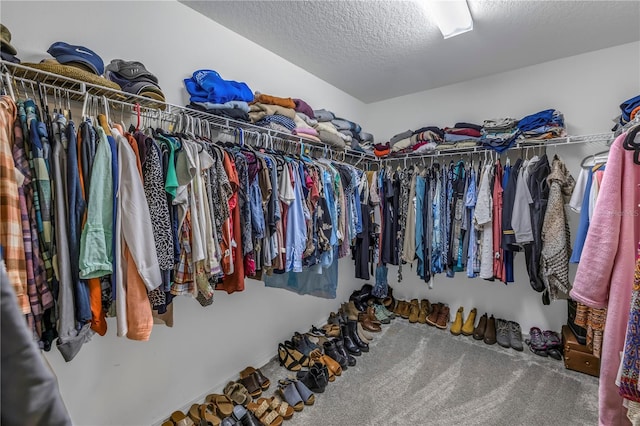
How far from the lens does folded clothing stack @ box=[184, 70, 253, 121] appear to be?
158cm

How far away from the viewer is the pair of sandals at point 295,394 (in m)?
1.77

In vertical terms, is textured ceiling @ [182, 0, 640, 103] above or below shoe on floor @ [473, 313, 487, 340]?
above

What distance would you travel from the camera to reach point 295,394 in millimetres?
1818

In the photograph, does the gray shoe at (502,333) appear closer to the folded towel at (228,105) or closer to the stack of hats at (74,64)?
the folded towel at (228,105)

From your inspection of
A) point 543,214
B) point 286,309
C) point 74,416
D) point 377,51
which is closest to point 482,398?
point 543,214

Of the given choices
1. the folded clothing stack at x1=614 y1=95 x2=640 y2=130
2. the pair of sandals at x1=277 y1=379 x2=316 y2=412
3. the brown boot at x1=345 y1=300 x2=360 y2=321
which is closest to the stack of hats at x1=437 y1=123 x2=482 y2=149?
the folded clothing stack at x1=614 y1=95 x2=640 y2=130

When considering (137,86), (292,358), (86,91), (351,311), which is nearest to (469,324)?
(351,311)

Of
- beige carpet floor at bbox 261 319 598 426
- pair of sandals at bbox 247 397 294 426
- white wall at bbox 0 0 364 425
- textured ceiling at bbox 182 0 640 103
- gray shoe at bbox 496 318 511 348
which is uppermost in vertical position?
textured ceiling at bbox 182 0 640 103

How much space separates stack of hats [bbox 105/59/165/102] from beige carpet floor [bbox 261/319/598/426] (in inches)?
75.6

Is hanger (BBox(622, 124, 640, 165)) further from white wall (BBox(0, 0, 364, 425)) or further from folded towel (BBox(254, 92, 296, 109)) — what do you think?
white wall (BBox(0, 0, 364, 425))

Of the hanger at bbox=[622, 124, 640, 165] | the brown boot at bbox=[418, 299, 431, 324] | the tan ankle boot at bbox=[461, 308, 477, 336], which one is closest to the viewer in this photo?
the hanger at bbox=[622, 124, 640, 165]

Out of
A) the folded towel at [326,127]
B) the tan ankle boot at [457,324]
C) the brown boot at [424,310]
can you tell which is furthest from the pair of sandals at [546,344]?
the folded towel at [326,127]

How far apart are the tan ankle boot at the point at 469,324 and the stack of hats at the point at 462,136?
1599 millimetres

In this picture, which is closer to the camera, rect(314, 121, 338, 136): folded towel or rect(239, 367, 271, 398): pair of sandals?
rect(239, 367, 271, 398): pair of sandals
